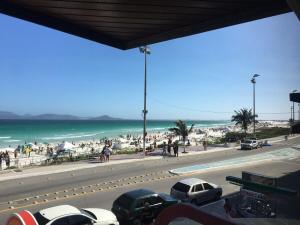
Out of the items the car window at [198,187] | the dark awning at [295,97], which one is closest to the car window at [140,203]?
the car window at [198,187]

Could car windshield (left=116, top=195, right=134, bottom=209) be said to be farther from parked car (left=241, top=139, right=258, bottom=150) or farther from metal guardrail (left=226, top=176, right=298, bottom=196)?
parked car (left=241, top=139, right=258, bottom=150)

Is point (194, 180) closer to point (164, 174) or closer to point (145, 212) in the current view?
point (145, 212)

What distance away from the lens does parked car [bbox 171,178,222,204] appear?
18.6m

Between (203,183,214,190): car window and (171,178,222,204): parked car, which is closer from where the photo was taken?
(171,178,222,204): parked car

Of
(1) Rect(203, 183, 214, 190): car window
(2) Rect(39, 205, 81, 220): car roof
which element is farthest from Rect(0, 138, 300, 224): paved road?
(2) Rect(39, 205, 81, 220): car roof

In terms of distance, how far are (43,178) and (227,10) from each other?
23.4 meters

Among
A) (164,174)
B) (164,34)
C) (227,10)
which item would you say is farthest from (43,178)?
(227,10)

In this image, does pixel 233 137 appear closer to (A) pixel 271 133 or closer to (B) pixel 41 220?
(A) pixel 271 133

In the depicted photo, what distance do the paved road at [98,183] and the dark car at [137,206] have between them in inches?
124

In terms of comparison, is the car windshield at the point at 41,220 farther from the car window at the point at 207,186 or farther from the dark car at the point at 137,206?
the car window at the point at 207,186

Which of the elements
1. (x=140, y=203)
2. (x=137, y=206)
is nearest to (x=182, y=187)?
(x=140, y=203)

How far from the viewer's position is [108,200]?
19781mm

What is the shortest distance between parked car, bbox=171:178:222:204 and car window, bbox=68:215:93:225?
6745mm

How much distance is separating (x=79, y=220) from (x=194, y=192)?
25.3ft
